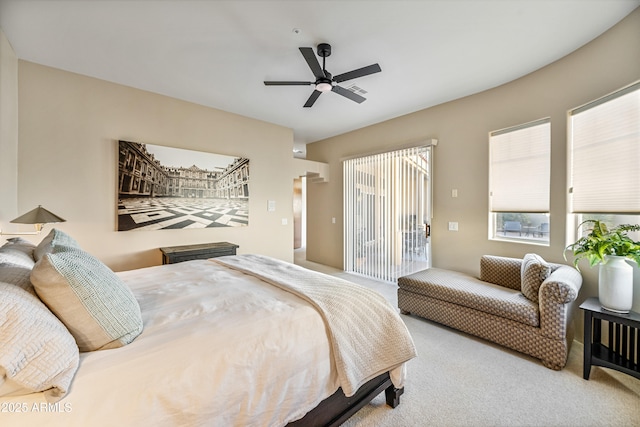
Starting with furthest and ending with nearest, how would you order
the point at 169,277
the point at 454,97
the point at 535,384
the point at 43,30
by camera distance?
the point at 454,97 → the point at 43,30 → the point at 169,277 → the point at 535,384

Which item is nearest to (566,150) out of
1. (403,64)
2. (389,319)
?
(403,64)

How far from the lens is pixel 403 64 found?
2.73 metres

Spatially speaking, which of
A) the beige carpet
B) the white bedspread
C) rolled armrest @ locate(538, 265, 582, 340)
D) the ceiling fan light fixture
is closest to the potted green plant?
rolled armrest @ locate(538, 265, 582, 340)

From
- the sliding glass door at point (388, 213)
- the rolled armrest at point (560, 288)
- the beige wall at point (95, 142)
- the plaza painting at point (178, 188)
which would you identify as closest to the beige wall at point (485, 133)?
the sliding glass door at point (388, 213)

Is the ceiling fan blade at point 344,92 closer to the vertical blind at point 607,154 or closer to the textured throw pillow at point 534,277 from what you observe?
the vertical blind at point 607,154

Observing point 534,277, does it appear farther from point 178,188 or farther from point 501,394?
point 178,188

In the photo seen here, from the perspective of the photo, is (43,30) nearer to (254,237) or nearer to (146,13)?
(146,13)

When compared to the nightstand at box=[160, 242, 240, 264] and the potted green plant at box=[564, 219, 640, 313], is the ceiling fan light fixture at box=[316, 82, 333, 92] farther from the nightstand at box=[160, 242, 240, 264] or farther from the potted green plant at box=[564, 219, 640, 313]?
the potted green plant at box=[564, 219, 640, 313]

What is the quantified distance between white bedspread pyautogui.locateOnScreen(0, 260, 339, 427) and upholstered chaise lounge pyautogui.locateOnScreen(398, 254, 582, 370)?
1.86 metres

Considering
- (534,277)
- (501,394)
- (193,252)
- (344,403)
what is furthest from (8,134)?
(534,277)

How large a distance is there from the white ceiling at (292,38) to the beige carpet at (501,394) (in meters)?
2.85

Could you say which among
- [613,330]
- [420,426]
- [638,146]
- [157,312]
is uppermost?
[638,146]

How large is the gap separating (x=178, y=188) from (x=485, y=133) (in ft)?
13.7

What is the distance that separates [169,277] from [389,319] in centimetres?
170
